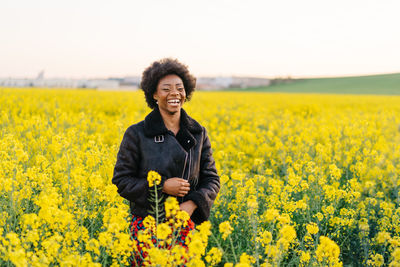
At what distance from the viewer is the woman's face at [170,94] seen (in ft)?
8.65

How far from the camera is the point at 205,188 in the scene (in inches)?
105

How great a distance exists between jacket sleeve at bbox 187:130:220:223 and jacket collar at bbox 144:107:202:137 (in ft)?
0.57

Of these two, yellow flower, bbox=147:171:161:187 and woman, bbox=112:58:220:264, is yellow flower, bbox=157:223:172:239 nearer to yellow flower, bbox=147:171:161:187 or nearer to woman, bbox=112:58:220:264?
yellow flower, bbox=147:171:161:187

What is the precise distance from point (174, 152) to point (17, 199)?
4.93 ft

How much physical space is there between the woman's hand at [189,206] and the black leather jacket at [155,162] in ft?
0.10

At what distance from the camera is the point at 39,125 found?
6145 mm

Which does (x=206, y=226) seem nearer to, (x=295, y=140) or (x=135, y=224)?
(x=135, y=224)

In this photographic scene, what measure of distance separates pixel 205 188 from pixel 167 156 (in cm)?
38

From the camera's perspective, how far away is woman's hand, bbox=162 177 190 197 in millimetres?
2436

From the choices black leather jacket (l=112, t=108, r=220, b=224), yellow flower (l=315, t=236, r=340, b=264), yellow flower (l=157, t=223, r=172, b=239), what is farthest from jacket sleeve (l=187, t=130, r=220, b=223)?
yellow flower (l=315, t=236, r=340, b=264)

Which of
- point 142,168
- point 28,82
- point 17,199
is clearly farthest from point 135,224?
point 28,82

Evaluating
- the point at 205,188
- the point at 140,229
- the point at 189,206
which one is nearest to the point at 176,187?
the point at 189,206

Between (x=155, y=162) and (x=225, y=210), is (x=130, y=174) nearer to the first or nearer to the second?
(x=155, y=162)

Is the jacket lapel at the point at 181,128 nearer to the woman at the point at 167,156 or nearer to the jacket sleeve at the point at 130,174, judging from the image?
the woman at the point at 167,156
